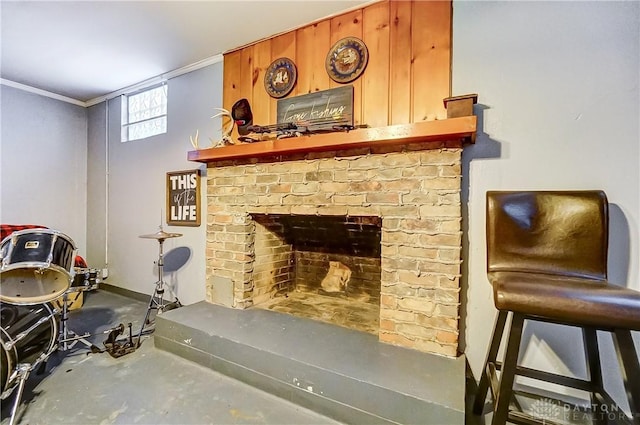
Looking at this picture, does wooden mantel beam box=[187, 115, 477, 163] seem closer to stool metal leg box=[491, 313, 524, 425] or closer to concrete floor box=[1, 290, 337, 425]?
stool metal leg box=[491, 313, 524, 425]

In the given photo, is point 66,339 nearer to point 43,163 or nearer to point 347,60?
point 43,163

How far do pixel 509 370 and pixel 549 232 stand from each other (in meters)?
0.69

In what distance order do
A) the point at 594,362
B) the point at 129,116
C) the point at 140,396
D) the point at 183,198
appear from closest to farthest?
the point at 594,362, the point at 140,396, the point at 183,198, the point at 129,116

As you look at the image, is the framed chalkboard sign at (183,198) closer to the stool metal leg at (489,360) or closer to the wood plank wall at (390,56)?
the wood plank wall at (390,56)

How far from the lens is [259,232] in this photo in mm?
2418

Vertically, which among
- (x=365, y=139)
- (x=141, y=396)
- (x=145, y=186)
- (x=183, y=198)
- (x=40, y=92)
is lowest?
(x=141, y=396)

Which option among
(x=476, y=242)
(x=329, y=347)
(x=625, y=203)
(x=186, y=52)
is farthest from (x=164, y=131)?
(x=625, y=203)

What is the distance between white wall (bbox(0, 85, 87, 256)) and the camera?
10.1ft

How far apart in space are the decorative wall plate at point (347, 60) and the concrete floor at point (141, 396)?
6.87ft

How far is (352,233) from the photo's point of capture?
2420mm

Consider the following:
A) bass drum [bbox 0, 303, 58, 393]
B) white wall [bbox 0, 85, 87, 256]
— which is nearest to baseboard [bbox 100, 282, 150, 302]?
white wall [bbox 0, 85, 87, 256]

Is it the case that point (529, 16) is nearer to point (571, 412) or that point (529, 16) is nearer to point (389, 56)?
point (389, 56)

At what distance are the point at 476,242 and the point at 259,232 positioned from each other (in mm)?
1652

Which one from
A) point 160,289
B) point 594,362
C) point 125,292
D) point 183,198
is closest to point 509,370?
point 594,362
